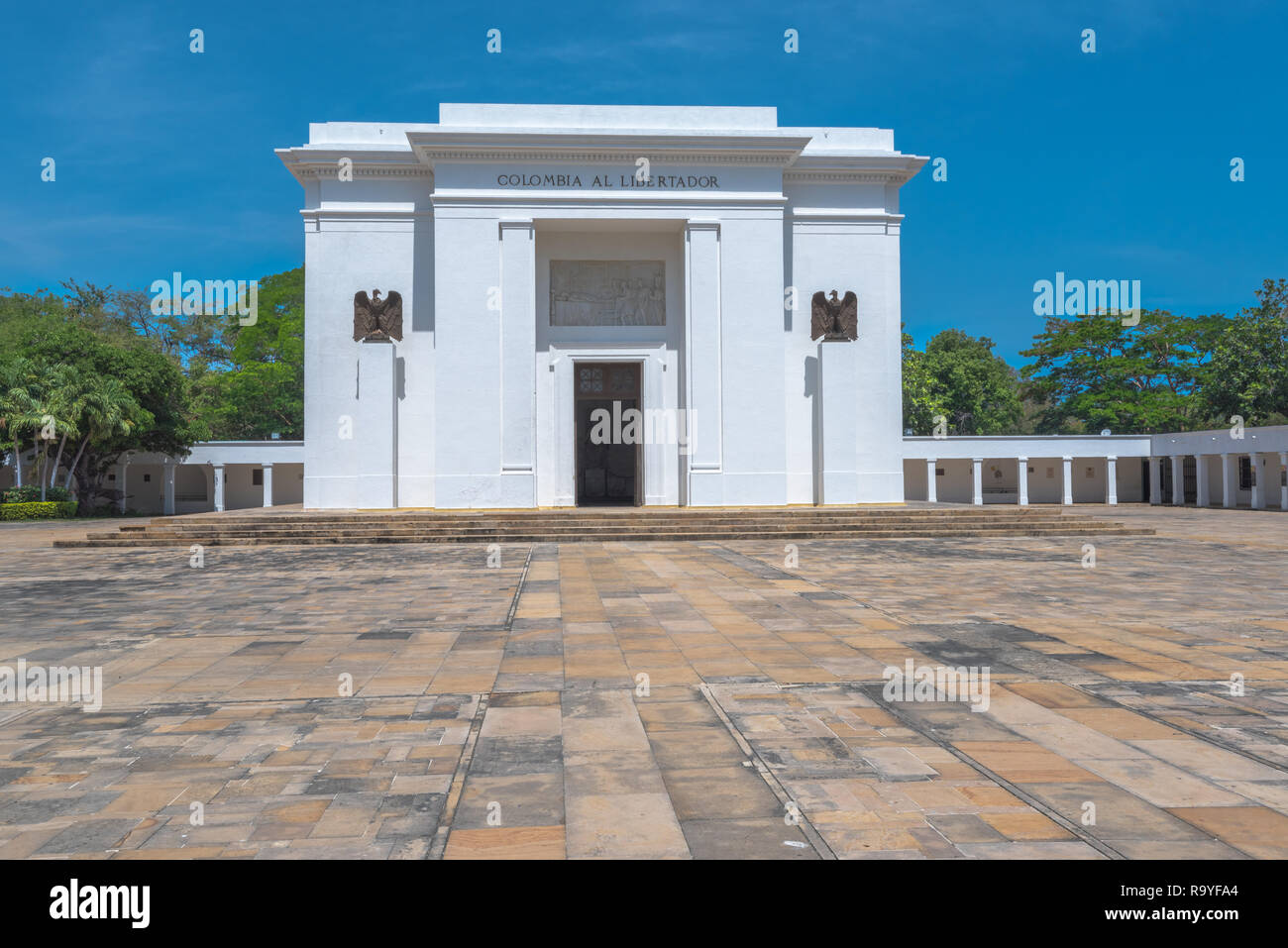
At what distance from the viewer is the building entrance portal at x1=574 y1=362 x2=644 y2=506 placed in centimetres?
2442

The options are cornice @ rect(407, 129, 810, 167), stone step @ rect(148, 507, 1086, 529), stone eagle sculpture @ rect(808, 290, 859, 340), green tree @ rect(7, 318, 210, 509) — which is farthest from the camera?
green tree @ rect(7, 318, 210, 509)

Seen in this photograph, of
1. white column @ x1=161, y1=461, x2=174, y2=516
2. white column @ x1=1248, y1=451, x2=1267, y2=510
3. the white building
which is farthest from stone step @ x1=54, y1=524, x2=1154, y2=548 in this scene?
white column @ x1=161, y1=461, x2=174, y2=516

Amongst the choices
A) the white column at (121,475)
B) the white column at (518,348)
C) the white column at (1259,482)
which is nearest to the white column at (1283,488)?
the white column at (1259,482)

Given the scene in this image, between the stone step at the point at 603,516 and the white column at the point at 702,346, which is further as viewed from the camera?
the white column at the point at 702,346

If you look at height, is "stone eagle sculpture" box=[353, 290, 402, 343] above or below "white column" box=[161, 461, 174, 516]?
above

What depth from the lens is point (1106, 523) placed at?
63.4 ft

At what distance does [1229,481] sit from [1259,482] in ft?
4.08

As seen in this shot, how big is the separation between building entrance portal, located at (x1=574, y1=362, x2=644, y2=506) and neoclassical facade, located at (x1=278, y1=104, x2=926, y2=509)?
0.73ft

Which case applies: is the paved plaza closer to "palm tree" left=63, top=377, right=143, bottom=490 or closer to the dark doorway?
"palm tree" left=63, top=377, right=143, bottom=490

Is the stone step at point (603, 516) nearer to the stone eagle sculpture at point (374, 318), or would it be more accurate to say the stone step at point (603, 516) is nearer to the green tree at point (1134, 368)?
the stone eagle sculpture at point (374, 318)

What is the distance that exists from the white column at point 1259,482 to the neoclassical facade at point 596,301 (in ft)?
60.2

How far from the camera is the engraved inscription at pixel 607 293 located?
23859mm
